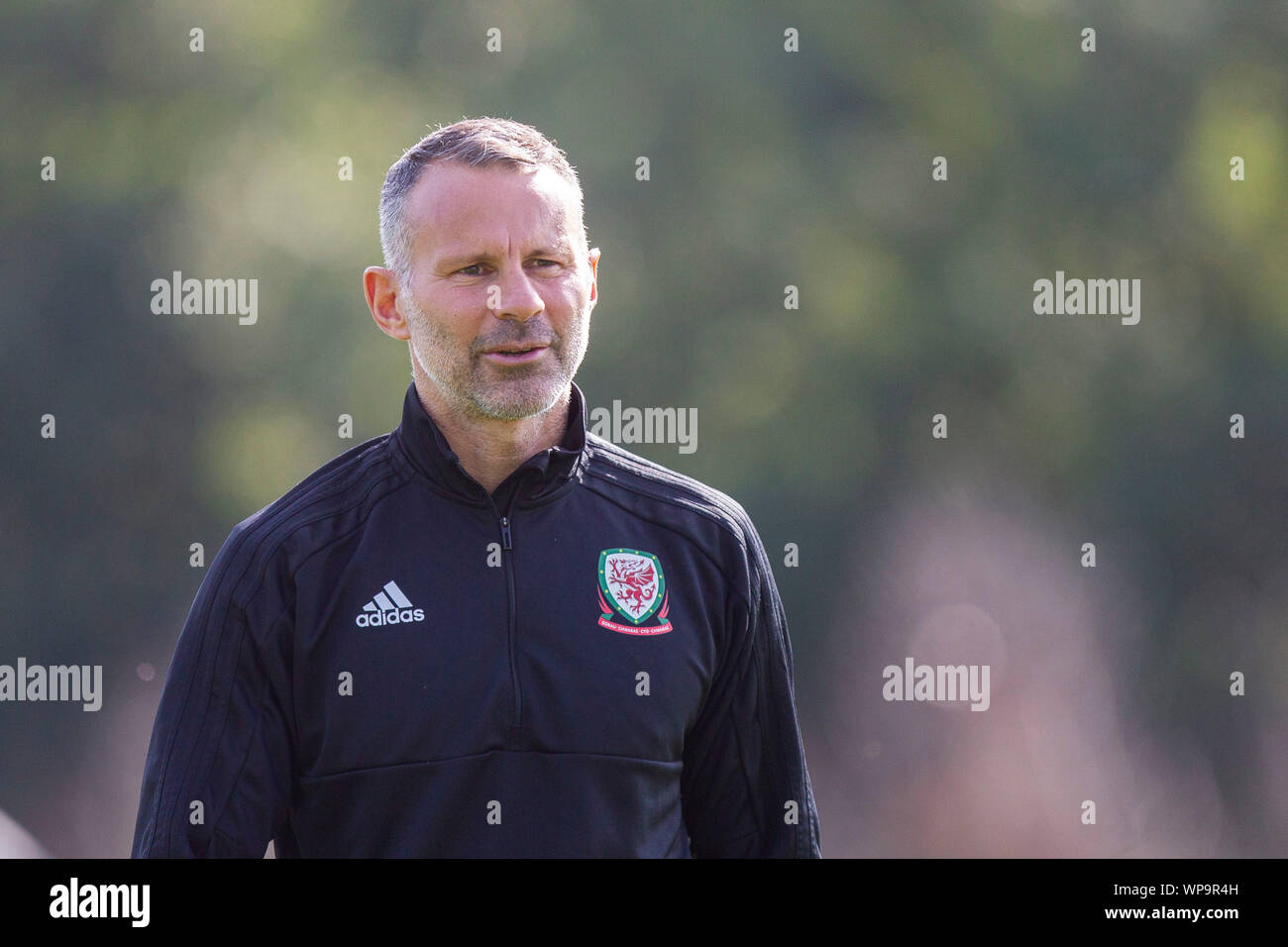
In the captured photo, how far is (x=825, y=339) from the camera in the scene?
488 inches

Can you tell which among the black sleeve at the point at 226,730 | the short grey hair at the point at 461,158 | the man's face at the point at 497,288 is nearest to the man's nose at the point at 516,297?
the man's face at the point at 497,288

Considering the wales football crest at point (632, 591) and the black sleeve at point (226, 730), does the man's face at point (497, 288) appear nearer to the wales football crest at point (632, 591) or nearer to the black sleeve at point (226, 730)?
the wales football crest at point (632, 591)

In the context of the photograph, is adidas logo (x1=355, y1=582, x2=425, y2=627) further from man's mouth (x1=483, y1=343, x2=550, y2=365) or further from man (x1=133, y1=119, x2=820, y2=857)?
man's mouth (x1=483, y1=343, x2=550, y2=365)

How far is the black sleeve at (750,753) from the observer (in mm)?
2723

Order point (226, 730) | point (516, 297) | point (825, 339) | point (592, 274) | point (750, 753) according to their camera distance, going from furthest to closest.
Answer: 1. point (825, 339)
2. point (592, 274)
3. point (750, 753)
4. point (516, 297)
5. point (226, 730)

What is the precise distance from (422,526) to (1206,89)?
37.0 ft

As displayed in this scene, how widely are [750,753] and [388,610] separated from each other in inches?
28.4

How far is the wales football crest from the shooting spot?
261 cm

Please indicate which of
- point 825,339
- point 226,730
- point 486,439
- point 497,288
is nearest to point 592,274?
point 497,288

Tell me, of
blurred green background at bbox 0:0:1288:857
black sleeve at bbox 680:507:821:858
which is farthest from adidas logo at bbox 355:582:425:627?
blurred green background at bbox 0:0:1288:857

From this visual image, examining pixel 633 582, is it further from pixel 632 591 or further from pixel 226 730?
pixel 226 730

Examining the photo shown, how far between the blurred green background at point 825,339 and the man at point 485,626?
8.57 metres
